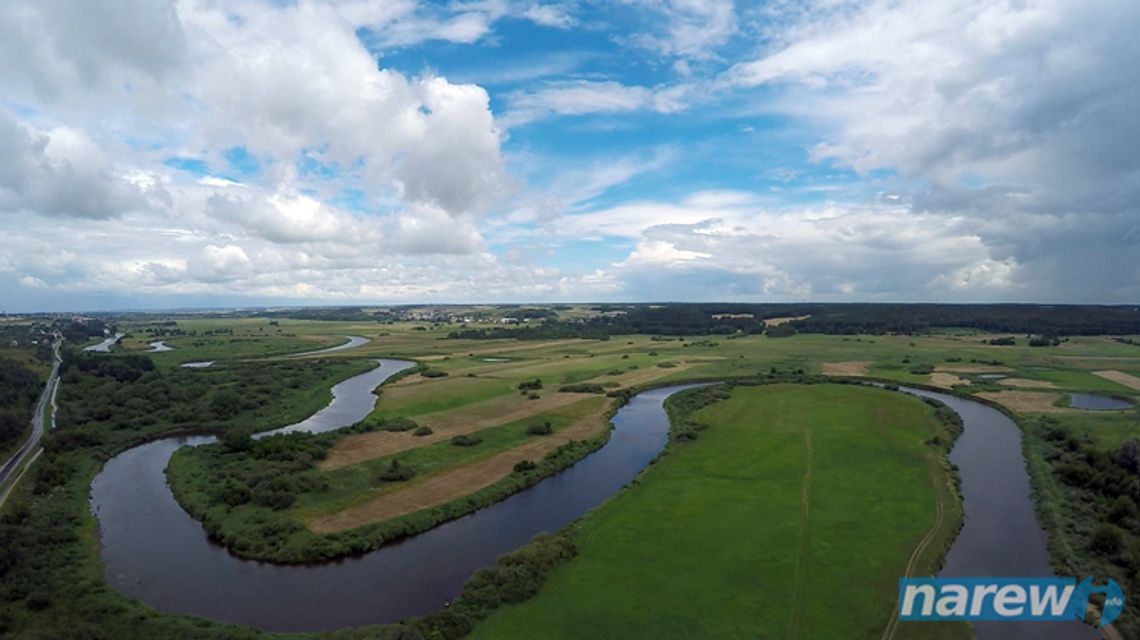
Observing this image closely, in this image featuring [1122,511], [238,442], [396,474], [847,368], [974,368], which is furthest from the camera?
[847,368]

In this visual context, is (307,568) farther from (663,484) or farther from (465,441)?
(663,484)

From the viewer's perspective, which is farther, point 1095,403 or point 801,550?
point 1095,403

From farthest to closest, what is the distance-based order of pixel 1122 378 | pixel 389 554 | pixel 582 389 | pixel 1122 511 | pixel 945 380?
pixel 945 380, pixel 1122 378, pixel 582 389, pixel 1122 511, pixel 389 554

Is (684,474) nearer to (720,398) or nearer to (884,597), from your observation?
(884,597)

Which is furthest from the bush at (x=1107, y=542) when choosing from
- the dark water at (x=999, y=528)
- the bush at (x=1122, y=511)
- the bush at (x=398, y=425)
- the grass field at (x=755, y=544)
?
the bush at (x=398, y=425)

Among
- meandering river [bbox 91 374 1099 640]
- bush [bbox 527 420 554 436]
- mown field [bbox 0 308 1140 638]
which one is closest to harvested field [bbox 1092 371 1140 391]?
mown field [bbox 0 308 1140 638]

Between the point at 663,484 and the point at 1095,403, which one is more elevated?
the point at 1095,403

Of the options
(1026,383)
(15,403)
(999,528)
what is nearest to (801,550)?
(999,528)

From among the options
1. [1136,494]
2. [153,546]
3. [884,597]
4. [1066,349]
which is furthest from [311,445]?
[1066,349]
